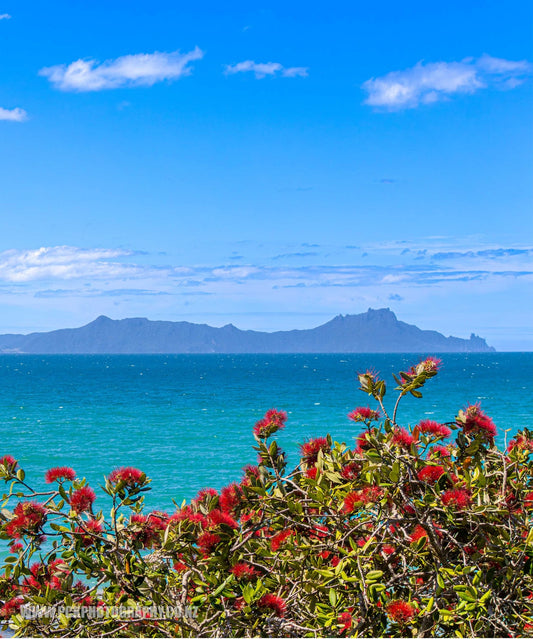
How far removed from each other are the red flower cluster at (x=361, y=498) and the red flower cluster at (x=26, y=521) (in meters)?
1.44

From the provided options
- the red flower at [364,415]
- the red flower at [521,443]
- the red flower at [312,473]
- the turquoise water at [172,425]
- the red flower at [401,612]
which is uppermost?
the red flower at [364,415]

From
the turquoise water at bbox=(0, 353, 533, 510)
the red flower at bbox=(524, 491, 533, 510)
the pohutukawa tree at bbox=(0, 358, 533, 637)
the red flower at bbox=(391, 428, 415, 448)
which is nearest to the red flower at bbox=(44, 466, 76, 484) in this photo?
the pohutukawa tree at bbox=(0, 358, 533, 637)

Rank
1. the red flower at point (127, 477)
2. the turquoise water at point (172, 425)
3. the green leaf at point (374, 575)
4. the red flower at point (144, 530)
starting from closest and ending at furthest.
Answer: the green leaf at point (374, 575)
the red flower at point (144, 530)
the red flower at point (127, 477)
the turquoise water at point (172, 425)

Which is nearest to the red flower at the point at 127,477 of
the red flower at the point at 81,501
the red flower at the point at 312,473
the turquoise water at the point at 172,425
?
the red flower at the point at 81,501

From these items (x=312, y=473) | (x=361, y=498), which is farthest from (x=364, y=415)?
(x=361, y=498)

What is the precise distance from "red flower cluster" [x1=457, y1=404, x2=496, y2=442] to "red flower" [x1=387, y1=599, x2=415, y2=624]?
3.92 ft

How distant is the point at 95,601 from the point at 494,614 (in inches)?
70.2

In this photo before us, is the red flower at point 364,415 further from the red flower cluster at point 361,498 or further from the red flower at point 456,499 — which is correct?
the red flower at point 456,499

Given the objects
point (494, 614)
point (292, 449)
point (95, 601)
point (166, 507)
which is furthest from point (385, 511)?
point (292, 449)

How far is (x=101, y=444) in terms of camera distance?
86.8ft

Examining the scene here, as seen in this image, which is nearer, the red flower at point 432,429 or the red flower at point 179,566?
the red flower at point 179,566

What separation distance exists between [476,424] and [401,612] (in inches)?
49.7

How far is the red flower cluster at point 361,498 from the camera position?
3.00 metres

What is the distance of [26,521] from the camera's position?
3.17m
